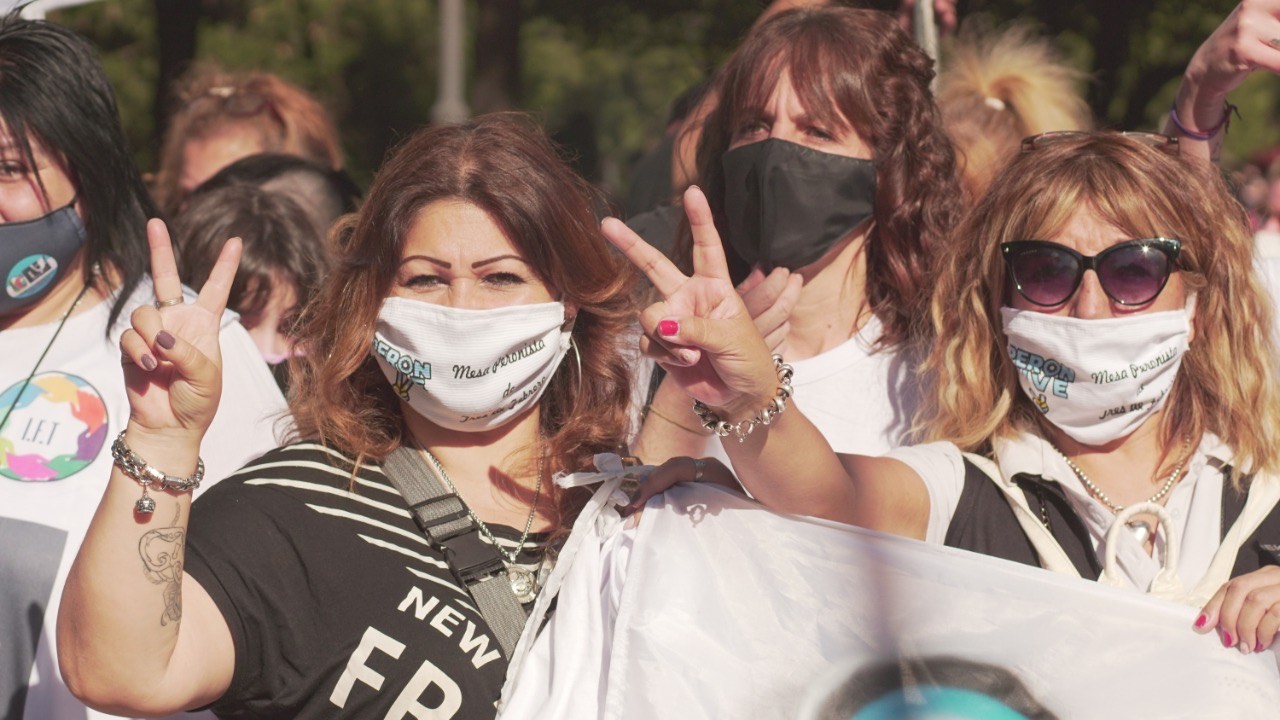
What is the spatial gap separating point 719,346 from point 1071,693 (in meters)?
0.86

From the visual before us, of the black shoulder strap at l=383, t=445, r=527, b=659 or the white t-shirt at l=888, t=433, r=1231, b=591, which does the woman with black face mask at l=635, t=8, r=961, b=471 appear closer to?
the white t-shirt at l=888, t=433, r=1231, b=591

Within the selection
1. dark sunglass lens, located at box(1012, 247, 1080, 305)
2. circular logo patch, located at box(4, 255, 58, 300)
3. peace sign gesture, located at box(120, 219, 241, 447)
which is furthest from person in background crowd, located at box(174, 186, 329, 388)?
dark sunglass lens, located at box(1012, 247, 1080, 305)

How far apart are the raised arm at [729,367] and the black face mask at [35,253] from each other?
1.42 m

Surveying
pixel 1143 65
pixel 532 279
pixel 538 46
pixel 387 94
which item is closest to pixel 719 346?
pixel 532 279

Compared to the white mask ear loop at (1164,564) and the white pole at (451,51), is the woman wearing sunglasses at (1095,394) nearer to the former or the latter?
the white mask ear loop at (1164,564)

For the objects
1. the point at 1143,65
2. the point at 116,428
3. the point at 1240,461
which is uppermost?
the point at 1240,461

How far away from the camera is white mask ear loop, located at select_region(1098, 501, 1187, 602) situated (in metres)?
2.49

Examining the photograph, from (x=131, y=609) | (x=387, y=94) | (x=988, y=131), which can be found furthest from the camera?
(x=387, y=94)

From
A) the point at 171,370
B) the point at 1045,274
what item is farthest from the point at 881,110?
the point at 171,370

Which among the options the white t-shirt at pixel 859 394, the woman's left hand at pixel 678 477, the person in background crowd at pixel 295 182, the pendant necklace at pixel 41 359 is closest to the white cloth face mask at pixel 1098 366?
the white t-shirt at pixel 859 394

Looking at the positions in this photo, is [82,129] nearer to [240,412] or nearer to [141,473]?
[240,412]

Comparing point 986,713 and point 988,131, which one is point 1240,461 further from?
point 988,131

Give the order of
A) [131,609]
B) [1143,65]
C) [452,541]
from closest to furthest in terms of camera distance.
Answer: [131,609]
[452,541]
[1143,65]

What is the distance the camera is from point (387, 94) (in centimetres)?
1658
